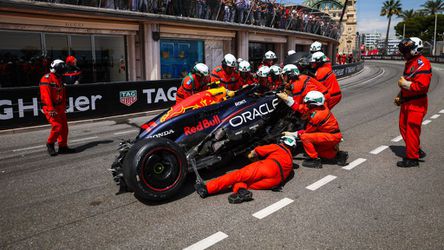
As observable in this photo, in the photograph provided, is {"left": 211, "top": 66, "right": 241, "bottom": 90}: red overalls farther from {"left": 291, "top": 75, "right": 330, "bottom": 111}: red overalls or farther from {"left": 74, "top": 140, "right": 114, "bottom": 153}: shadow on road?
{"left": 74, "top": 140, "right": 114, "bottom": 153}: shadow on road

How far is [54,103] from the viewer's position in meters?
7.07

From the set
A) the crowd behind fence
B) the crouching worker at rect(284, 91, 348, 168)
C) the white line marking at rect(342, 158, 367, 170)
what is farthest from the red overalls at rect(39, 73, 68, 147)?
the crowd behind fence

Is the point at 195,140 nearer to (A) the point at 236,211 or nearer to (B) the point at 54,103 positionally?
(A) the point at 236,211

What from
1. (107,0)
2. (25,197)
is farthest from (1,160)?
(107,0)

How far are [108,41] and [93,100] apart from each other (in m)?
7.04

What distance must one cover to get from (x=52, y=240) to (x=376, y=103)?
12898 millimetres

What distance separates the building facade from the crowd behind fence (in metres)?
0.36

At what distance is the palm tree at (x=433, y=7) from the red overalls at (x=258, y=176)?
10257cm

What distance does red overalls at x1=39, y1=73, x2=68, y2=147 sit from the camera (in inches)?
271

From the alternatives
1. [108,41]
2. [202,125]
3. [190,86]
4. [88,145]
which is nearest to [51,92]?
[88,145]

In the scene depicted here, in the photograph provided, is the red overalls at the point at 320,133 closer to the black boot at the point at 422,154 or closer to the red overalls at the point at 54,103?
the black boot at the point at 422,154

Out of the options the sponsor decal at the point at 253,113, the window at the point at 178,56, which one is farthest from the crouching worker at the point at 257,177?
the window at the point at 178,56

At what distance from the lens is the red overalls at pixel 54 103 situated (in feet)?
22.6

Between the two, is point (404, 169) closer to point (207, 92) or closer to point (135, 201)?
point (207, 92)
